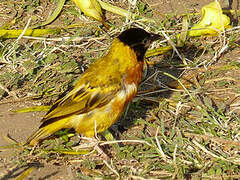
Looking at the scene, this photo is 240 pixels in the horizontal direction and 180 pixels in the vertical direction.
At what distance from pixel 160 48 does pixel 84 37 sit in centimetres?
104

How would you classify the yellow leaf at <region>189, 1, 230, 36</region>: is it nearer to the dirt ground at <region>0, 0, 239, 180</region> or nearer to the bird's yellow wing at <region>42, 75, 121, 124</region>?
the dirt ground at <region>0, 0, 239, 180</region>

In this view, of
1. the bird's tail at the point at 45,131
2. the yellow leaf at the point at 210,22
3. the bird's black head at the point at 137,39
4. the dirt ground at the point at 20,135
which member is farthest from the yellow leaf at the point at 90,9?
the bird's tail at the point at 45,131

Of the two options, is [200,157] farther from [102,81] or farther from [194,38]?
[194,38]

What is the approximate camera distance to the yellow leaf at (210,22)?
6.09m

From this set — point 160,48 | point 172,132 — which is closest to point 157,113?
point 172,132

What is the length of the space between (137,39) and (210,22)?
159 cm

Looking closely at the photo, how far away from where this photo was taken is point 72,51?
6.27 meters

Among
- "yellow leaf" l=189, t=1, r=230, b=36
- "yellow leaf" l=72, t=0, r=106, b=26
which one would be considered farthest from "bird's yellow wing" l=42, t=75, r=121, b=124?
"yellow leaf" l=72, t=0, r=106, b=26

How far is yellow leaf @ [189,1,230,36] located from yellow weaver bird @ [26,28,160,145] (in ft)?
5.35

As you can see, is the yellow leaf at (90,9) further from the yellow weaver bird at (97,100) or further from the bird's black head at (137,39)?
the yellow weaver bird at (97,100)

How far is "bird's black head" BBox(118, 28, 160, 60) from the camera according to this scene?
16.1 ft

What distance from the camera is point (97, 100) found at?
4688 mm

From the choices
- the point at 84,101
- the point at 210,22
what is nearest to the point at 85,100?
the point at 84,101

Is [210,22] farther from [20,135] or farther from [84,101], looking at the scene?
[20,135]
